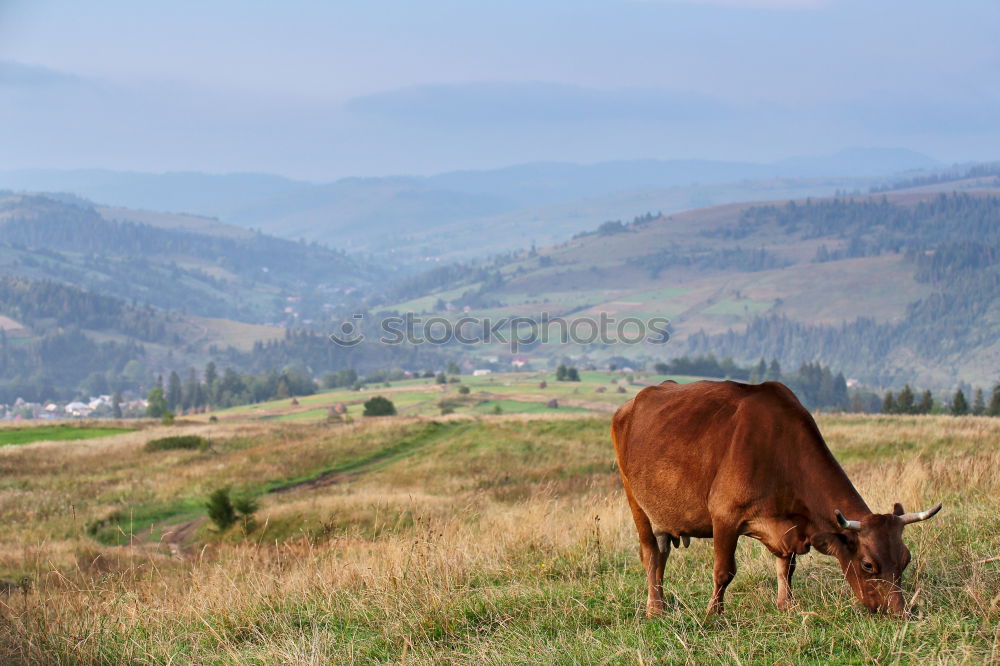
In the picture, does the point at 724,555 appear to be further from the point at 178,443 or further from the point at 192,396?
the point at 192,396

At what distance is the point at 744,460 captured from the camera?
6289mm

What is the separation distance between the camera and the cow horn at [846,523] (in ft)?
18.7

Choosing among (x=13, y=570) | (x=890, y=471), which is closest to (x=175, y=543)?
(x=13, y=570)

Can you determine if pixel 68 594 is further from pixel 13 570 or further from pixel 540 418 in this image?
pixel 540 418

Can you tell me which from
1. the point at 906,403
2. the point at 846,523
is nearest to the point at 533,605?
the point at 846,523

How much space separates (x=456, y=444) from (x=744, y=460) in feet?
108

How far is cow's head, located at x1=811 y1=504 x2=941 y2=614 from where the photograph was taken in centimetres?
585

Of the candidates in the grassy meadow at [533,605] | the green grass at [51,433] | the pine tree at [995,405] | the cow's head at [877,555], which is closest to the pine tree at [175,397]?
the green grass at [51,433]

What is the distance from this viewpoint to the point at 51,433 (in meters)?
49.6

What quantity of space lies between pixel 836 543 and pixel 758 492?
0.61m

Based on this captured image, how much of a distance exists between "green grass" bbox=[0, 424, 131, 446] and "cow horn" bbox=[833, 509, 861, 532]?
47352mm

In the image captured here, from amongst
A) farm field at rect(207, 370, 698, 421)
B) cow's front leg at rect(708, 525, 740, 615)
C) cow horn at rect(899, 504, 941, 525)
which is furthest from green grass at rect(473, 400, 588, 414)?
cow horn at rect(899, 504, 941, 525)

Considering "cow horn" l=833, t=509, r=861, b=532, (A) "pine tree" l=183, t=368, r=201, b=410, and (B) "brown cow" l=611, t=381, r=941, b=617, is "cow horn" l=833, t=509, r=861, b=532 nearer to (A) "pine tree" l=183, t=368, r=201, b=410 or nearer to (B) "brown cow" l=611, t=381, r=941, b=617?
(B) "brown cow" l=611, t=381, r=941, b=617

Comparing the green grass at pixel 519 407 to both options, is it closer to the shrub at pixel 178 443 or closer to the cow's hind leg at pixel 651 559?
the shrub at pixel 178 443
